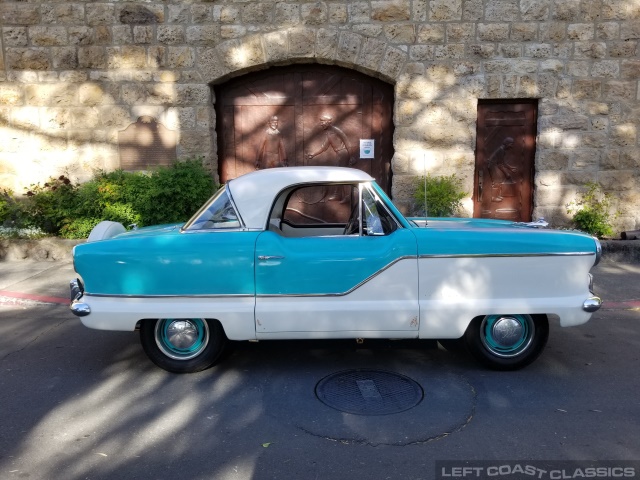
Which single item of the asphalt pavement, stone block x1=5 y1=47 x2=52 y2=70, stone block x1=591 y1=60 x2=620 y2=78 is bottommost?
the asphalt pavement

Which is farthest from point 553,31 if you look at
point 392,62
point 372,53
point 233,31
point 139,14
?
point 139,14

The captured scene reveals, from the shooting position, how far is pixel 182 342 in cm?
480

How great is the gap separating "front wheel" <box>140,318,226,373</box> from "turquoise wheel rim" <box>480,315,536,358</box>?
219 cm

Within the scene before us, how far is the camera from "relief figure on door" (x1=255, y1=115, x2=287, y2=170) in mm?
10102

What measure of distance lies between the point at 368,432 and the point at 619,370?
2.48 m

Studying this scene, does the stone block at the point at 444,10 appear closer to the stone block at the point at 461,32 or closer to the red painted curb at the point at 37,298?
the stone block at the point at 461,32

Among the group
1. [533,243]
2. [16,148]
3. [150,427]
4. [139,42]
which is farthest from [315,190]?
Result: [150,427]

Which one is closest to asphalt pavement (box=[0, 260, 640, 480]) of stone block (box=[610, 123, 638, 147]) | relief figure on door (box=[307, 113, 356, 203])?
stone block (box=[610, 123, 638, 147])

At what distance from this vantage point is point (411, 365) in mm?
4984

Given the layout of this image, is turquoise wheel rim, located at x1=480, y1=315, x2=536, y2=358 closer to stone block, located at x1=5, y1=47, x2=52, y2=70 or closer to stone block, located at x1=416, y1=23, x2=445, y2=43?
stone block, located at x1=416, y1=23, x2=445, y2=43

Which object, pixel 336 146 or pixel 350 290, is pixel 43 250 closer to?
pixel 336 146

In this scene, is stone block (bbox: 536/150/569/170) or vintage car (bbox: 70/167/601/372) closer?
vintage car (bbox: 70/167/601/372)

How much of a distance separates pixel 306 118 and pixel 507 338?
631cm

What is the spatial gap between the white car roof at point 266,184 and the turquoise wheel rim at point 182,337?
94cm
